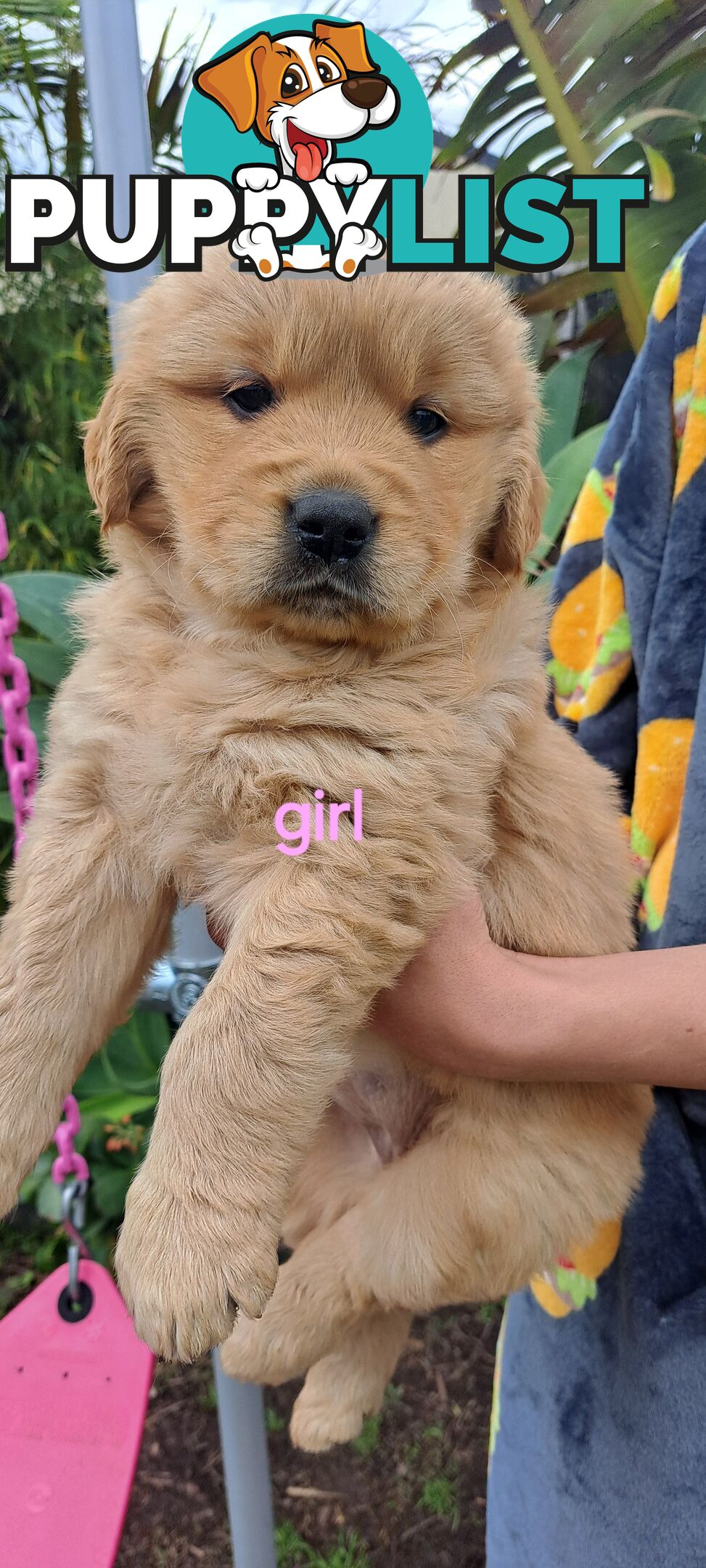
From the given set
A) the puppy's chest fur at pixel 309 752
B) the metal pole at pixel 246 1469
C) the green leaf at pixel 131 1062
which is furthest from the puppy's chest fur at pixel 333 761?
the green leaf at pixel 131 1062

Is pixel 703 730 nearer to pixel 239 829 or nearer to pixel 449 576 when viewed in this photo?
pixel 449 576

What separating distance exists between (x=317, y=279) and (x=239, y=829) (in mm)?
578

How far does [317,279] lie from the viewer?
0.90 metres

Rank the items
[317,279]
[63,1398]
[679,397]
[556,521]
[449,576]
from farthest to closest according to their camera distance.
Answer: [556,521], [679,397], [63,1398], [449,576], [317,279]

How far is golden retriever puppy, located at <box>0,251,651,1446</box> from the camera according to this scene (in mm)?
921

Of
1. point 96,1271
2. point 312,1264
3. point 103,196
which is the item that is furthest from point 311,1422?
point 103,196

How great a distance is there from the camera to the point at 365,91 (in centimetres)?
85

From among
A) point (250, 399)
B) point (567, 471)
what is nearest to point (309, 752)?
point (250, 399)

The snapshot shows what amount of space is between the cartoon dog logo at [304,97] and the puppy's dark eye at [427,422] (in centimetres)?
22

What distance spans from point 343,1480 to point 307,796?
2476 mm

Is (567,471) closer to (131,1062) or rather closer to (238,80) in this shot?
(238,80)

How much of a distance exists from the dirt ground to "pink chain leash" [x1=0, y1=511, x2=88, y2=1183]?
1.86 meters

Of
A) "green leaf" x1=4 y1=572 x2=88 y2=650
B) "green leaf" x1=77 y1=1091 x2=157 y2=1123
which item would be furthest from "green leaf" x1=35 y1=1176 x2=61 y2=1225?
"green leaf" x1=4 y1=572 x2=88 y2=650

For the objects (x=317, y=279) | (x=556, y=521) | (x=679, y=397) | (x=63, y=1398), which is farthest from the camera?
(x=556, y=521)
